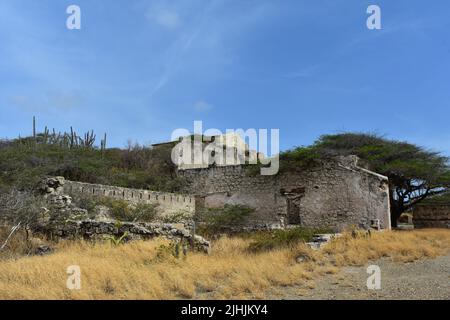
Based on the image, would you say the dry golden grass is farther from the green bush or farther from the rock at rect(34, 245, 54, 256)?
the green bush

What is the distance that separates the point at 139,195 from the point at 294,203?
285 inches

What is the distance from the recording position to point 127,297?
20.2ft

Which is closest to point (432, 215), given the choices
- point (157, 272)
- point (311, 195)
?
point (311, 195)

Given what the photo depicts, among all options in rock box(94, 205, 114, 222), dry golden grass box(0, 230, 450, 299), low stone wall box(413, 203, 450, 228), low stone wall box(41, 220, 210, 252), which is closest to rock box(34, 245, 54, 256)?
dry golden grass box(0, 230, 450, 299)

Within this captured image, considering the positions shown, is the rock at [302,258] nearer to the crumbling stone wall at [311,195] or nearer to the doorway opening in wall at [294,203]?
the crumbling stone wall at [311,195]

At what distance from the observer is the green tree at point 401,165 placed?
68.5ft

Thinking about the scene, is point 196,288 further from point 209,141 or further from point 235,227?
point 209,141

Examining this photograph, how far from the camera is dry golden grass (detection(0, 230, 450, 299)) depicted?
646 centimetres

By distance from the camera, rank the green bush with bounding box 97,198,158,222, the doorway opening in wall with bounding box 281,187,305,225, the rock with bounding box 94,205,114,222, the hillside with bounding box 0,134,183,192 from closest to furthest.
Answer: the rock with bounding box 94,205,114,222 → the green bush with bounding box 97,198,158,222 → the hillside with bounding box 0,134,183,192 → the doorway opening in wall with bounding box 281,187,305,225

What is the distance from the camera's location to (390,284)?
25.4ft

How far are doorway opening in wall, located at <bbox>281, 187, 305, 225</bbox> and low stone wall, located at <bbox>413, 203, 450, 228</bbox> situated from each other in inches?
332

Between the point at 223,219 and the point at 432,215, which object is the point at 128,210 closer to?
the point at 223,219

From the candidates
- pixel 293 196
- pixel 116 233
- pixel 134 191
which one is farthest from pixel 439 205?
pixel 116 233
